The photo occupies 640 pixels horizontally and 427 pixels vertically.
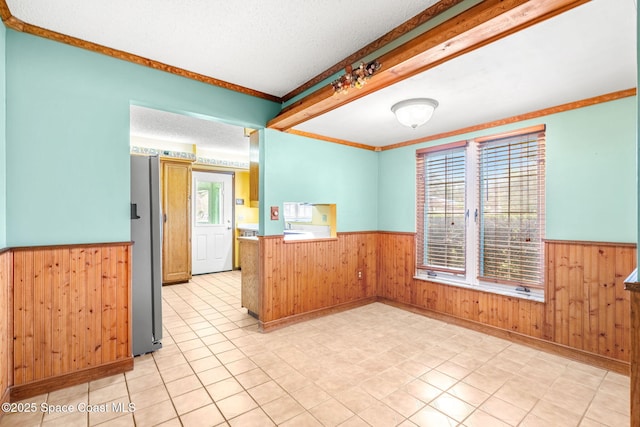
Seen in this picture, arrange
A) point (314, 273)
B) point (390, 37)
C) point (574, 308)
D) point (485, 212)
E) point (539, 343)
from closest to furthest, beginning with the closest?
1. point (390, 37)
2. point (574, 308)
3. point (539, 343)
4. point (485, 212)
5. point (314, 273)

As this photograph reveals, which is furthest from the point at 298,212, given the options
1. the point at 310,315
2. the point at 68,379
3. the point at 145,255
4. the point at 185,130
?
the point at 68,379

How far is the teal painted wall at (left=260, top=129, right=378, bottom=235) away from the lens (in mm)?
3514

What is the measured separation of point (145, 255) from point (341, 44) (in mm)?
2571

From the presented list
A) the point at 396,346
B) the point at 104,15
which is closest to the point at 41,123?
the point at 104,15

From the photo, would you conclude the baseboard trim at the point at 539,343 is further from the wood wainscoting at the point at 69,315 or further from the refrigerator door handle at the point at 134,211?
the refrigerator door handle at the point at 134,211

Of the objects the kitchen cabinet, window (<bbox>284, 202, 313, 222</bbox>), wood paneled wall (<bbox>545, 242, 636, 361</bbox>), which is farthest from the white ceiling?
the kitchen cabinet

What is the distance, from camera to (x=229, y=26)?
81.0 inches

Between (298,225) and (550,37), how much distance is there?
395cm

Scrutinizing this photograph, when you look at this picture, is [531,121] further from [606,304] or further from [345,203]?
[345,203]

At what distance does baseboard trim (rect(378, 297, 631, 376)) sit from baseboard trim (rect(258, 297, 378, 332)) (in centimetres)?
71

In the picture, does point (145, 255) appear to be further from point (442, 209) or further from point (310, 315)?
point (442, 209)

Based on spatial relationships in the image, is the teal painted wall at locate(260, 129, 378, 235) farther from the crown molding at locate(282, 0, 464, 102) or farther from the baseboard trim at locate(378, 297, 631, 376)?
the baseboard trim at locate(378, 297, 631, 376)

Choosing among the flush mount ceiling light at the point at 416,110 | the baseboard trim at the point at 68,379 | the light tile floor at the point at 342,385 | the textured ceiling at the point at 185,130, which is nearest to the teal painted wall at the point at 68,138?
the baseboard trim at the point at 68,379

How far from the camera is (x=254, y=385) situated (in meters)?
2.32
